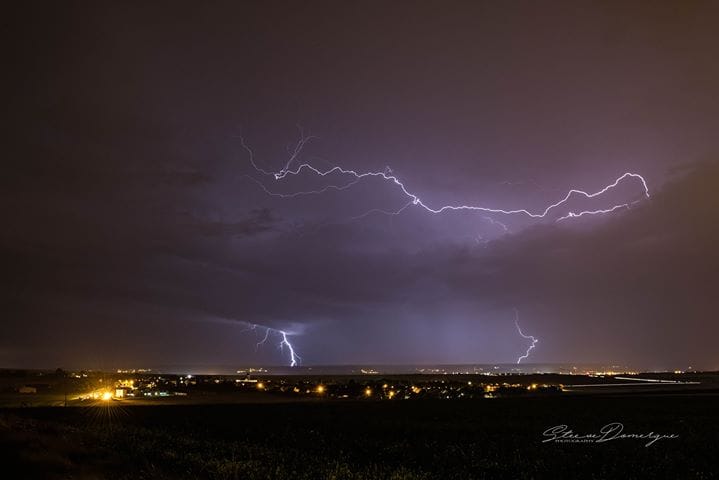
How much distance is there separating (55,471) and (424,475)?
33.1 ft

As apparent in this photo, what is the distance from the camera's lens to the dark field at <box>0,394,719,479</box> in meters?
16.7

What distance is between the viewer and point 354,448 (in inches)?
917

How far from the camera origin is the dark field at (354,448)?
54.6 ft

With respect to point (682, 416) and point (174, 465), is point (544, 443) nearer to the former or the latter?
point (174, 465)
